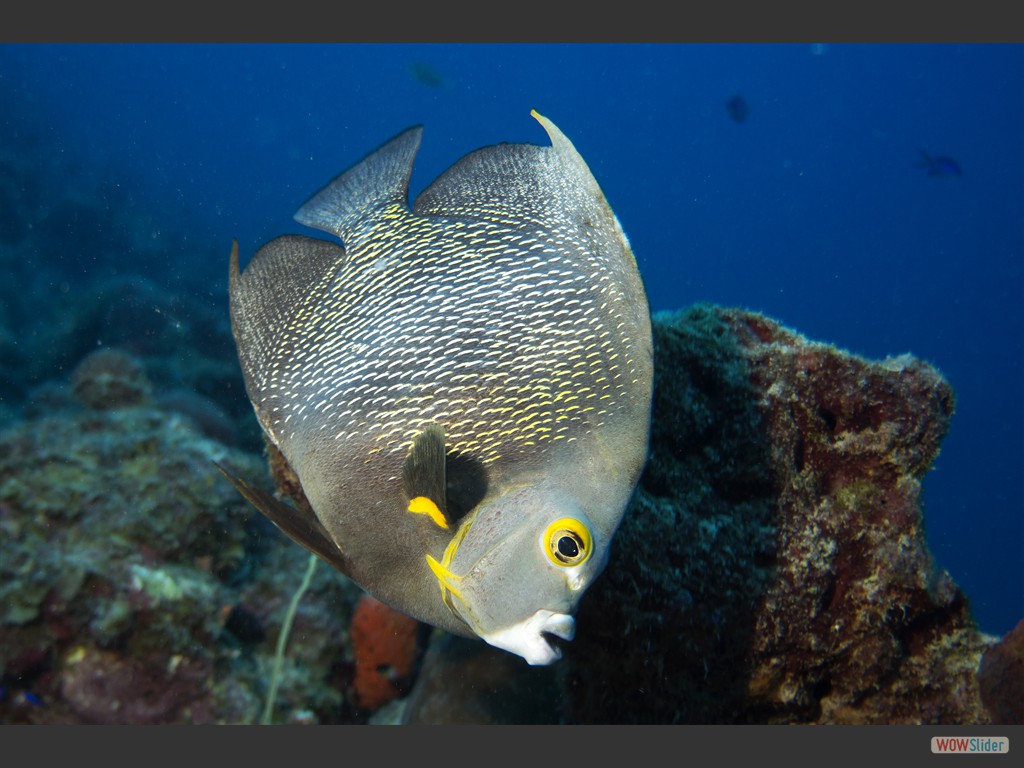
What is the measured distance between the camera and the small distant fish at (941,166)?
1667 cm

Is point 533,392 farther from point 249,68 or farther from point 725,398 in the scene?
point 249,68

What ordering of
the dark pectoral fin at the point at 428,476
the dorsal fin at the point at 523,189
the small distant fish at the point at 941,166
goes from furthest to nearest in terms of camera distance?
the small distant fish at the point at 941,166, the dorsal fin at the point at 523,189, the dark pectoral fin at the point at 428,476

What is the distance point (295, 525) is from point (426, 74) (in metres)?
20.0

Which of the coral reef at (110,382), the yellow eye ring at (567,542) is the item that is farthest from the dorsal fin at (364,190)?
the coral reef at (110,382)

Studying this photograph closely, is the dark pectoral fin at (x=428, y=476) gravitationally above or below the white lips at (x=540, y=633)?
above

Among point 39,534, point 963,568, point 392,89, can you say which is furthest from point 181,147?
point 963,568

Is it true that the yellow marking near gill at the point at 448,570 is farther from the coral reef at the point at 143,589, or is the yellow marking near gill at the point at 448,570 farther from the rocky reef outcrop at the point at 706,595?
the coral reef at the point at 143,589

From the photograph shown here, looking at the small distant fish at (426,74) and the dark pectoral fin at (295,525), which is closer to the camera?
the dark pectoral fin at (295,525)

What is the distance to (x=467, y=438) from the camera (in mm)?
1608

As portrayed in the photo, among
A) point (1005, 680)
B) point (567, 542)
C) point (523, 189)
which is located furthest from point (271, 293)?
point (1005, 680)

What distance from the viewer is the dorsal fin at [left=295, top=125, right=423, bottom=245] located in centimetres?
216

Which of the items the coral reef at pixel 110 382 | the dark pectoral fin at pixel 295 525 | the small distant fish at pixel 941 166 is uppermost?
the small distant fish at pixel 941 166

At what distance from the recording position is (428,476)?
1490 mm

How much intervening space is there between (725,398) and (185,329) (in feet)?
37.0
